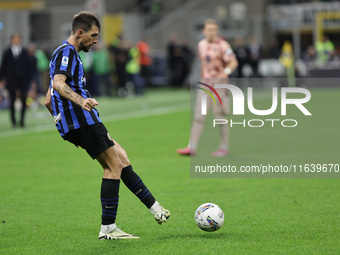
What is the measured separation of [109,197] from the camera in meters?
6.56

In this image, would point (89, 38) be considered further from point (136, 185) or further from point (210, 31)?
point (210, 31)

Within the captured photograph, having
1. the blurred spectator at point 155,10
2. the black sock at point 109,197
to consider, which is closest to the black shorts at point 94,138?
the black sock at point 109,197

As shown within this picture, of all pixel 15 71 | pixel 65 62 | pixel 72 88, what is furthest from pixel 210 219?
pixel 15 71

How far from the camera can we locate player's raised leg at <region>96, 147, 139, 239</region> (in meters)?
6.52

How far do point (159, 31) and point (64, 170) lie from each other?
28.1 m

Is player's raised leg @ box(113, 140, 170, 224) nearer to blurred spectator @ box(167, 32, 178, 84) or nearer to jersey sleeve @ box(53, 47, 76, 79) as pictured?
jersey sleeve @ box(53, 47, 76, 79)

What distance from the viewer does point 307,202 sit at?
8.37 meters

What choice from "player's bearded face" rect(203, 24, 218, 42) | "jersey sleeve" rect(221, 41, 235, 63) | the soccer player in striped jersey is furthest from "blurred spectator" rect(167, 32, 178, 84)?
the soccer player in striped jersey

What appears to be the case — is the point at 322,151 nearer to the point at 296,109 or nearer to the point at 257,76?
the point at 296,109

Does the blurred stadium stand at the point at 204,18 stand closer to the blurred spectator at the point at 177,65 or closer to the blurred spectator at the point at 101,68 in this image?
the blurred spectator at the point at 177,65

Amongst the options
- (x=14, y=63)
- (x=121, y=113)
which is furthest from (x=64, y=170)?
(x=121, y=113)

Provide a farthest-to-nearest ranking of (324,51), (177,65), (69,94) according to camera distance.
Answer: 1. (324,51)
2. (177,65)
3. (69,94)

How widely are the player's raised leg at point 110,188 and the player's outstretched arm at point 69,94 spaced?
0.63 metres

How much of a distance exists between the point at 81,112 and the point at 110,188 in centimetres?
75
